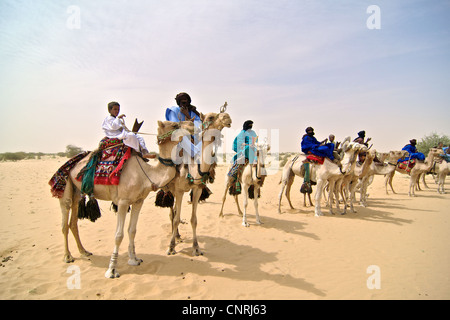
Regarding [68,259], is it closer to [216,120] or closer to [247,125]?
[216,120]

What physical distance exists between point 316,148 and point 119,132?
24.9 feet

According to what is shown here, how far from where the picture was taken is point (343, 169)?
9.73 metres

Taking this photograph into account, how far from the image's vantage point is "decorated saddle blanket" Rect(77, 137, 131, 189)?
14.9ft

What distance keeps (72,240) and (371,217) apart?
32.3 ft

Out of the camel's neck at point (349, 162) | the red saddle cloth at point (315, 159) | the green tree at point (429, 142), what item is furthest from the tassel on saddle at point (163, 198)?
the green tree at point (429, 142)

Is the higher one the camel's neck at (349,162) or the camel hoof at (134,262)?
the camel's neck at (349,162)

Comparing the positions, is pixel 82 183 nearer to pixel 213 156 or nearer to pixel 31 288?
pixel 31 288

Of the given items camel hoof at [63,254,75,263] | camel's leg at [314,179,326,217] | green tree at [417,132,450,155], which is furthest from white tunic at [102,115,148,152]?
green tree at [417,132,450,155]

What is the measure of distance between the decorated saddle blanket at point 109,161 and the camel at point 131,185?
128mm

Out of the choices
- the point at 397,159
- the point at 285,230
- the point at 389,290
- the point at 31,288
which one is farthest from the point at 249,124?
the point at 397,159

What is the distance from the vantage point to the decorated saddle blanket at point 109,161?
4.55m

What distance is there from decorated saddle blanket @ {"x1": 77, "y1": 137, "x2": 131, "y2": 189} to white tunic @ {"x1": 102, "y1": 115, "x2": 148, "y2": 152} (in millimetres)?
191

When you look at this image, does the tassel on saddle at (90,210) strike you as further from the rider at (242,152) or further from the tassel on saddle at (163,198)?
the rider at (242,152)

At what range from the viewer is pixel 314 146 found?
9.87 m
